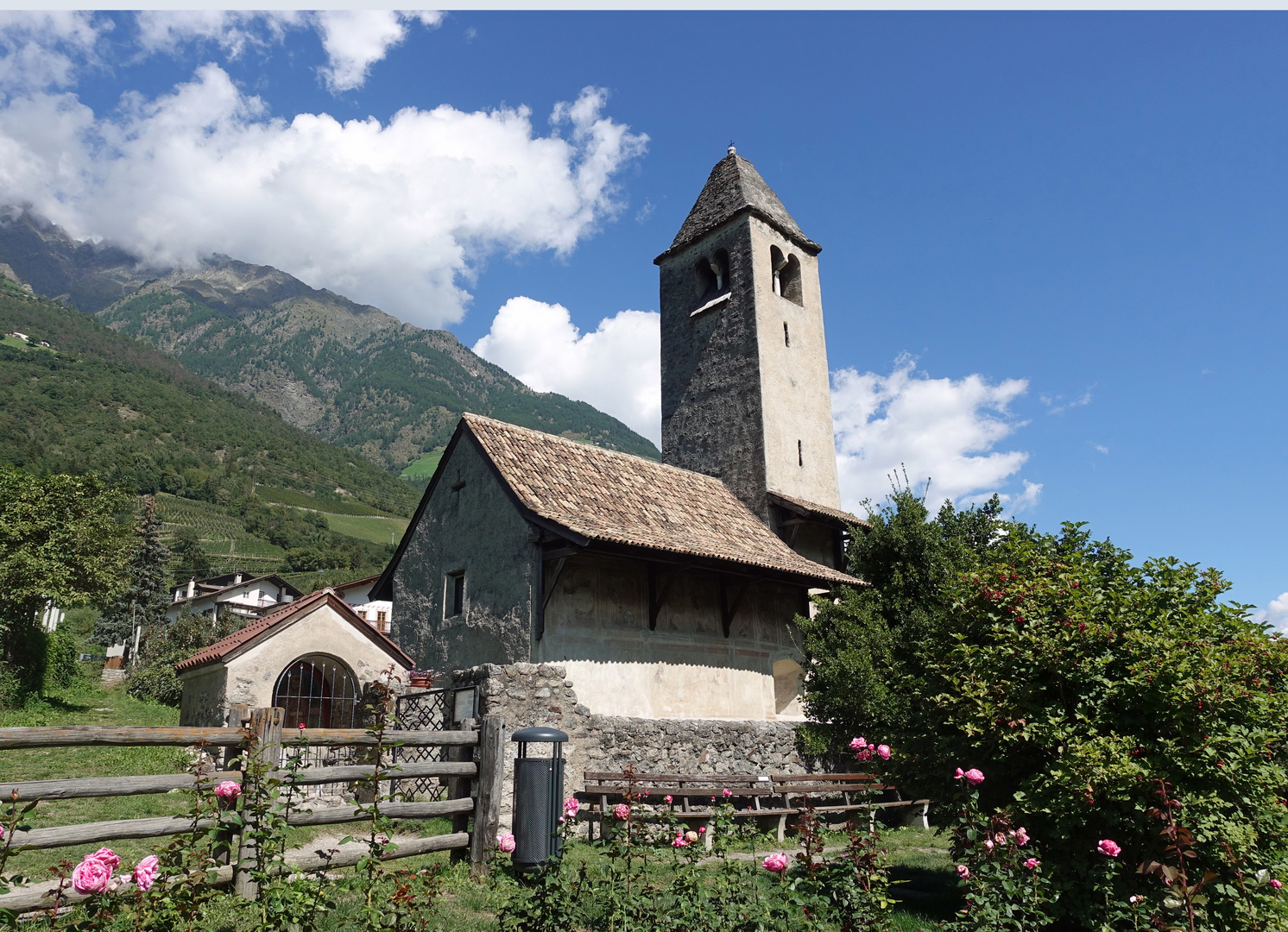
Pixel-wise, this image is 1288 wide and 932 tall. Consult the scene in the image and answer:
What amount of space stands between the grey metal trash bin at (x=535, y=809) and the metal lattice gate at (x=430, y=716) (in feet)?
11.9

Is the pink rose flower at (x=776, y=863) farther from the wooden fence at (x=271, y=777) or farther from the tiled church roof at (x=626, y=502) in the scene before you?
the tiled church roof at (x=626, y=502)

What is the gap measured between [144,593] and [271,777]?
181 ft

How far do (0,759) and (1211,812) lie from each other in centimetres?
1937

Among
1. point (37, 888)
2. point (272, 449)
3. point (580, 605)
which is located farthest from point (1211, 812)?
point (272, 449)

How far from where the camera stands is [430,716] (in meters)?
13.4

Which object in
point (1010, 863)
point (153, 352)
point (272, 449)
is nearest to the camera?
point (1010, 863)

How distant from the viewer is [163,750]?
18375 mm

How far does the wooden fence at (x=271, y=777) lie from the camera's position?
5.32 metres

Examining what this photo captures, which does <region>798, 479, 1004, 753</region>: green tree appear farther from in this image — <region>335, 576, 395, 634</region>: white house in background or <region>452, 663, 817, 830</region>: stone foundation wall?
<region>335, 576, 395, 634</region>: white house in background

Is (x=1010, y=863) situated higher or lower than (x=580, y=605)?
lower

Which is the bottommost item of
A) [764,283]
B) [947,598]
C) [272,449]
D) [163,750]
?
[163,750]

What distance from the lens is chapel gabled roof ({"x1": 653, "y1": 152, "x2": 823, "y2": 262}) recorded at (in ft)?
78.8

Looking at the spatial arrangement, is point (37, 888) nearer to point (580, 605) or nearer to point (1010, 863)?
point (1010, 863)

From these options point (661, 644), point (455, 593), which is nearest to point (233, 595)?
point (455, 593)
